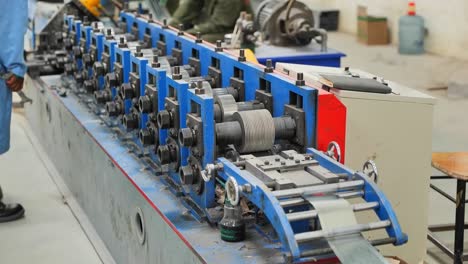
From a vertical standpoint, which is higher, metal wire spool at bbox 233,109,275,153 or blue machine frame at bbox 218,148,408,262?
metal wire spool at bbox 233,109,275,153

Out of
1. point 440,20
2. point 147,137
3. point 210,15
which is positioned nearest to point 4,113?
point 147,137

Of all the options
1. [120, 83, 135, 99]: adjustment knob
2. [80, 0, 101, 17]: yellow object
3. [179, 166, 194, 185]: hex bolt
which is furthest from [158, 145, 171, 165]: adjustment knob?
[80, 0, 101, 17]: yellow object

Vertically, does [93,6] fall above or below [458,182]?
above

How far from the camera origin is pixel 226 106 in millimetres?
2373

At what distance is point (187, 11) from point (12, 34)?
1875 mm

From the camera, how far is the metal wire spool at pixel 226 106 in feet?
7.73

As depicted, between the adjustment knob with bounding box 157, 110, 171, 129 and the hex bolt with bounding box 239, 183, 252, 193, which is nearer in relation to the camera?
the hex bolt with bounding box 239, 183, 252, 193

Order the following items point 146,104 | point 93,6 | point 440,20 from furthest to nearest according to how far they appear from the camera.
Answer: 1. point 440,20
2. point 93,6
3. point 146,104

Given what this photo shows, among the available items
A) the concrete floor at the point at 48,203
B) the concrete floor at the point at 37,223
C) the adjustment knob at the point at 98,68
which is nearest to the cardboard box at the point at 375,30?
the concrete floor at the point at 48,203

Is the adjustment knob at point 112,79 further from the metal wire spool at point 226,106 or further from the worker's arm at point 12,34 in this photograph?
the metal wire spool at point 226,106

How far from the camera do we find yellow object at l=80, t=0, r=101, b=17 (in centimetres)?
435

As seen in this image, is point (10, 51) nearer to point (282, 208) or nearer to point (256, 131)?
point (256, 131)

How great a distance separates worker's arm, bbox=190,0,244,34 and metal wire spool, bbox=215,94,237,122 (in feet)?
7.67

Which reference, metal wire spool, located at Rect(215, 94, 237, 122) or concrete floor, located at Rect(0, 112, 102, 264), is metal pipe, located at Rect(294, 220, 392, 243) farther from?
concrete floor, located at Rect(0, 112, 102, 264)
